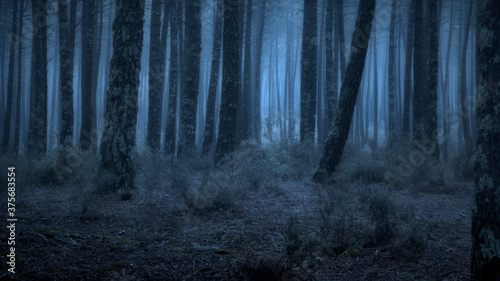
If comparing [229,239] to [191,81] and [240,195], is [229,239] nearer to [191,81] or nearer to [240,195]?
[240,195]

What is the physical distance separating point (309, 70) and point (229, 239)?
9386mm

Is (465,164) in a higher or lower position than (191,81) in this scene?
lower

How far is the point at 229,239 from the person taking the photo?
3393 mm

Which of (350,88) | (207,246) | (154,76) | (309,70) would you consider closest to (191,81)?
(154,76)

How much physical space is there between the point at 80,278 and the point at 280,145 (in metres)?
9.41

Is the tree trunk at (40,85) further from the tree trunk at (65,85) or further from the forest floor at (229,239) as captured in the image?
the forest floor at (229,239)

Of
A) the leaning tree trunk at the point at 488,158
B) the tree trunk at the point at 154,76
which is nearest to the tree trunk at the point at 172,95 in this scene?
the tree trunk at the point at 154,76

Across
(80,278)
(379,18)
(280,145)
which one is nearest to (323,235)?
(80,278)

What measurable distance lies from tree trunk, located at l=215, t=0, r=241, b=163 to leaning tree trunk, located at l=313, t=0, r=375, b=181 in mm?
2961

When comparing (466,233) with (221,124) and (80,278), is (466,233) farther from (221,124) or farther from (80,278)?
(221,124)

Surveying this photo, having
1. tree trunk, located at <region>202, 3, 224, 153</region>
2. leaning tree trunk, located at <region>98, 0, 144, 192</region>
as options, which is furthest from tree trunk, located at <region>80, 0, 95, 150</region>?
leaning tree trunk, located at <region>98, 0, 144, 192</region>

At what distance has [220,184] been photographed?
205 inches

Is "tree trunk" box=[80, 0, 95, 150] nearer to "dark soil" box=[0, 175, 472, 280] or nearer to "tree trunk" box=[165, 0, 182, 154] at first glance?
"tree trunk" box=[165, 0, 182, 154]

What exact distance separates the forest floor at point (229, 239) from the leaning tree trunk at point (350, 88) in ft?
5.58
